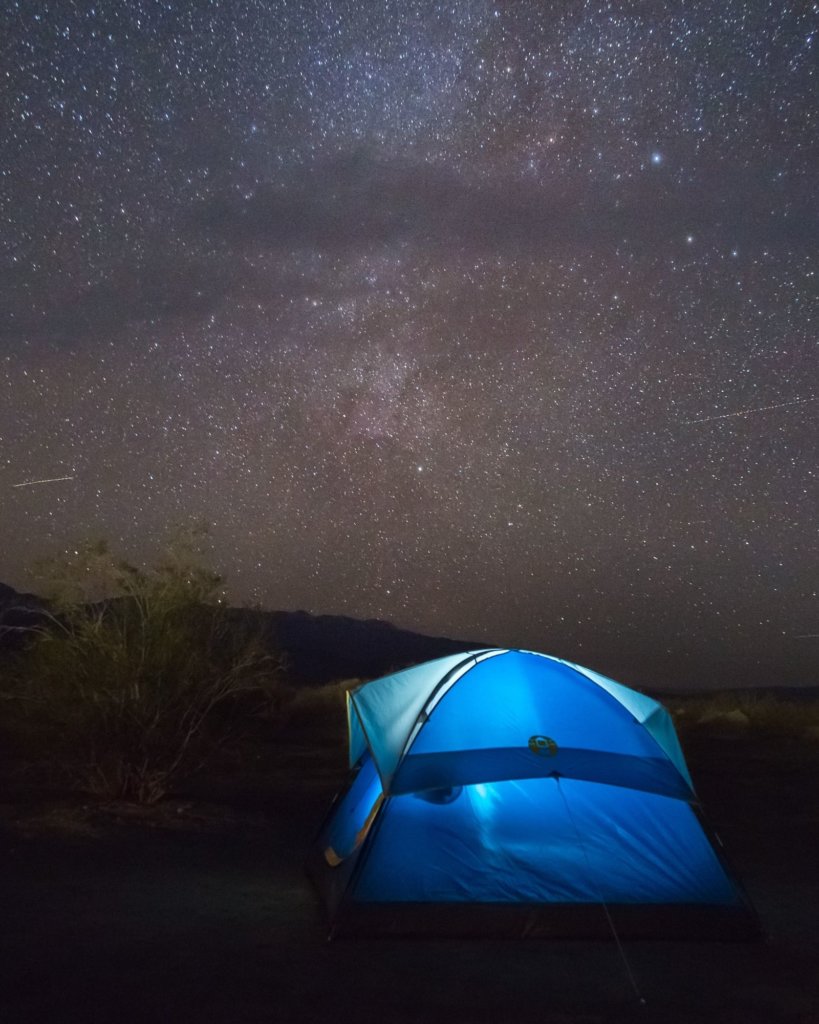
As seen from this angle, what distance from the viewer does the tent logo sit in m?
8.77

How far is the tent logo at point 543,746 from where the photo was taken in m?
8.77

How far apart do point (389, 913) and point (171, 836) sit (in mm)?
4983

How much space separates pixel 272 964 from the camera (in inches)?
295

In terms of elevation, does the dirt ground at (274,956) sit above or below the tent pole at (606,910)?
below

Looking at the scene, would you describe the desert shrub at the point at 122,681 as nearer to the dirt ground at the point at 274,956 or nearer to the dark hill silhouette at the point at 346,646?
the dirt ground at the point at 274,956

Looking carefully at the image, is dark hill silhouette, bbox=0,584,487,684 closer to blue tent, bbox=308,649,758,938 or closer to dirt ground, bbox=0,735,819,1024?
dirt ground, bbox=0,735,819,1024

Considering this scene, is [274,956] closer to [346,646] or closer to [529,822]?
[529,822]

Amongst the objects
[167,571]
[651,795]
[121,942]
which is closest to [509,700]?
[651,795]

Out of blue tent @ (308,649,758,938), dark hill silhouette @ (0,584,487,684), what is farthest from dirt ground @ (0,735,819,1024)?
dark hill silhouette @ (0,584,487,684)

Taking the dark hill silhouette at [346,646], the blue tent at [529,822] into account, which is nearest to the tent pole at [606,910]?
the blue tent at [529,822]

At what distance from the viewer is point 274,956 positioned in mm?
7684

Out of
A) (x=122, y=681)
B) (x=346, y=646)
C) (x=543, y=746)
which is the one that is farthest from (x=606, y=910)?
(x=346, y=646)

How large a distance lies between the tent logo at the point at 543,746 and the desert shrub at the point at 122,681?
22.9 ft

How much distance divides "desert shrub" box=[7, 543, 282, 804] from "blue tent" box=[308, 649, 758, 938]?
591 centimetres
